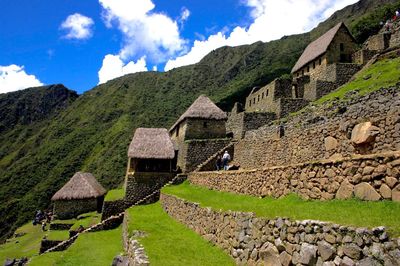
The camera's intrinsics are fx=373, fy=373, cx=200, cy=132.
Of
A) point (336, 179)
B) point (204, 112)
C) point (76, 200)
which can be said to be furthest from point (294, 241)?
point (76, 200)

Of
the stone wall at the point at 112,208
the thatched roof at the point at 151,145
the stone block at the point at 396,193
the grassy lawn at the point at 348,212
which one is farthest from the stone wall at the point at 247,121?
the stone block at the point at 396,193

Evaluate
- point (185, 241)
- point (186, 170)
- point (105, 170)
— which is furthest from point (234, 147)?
point (105, 170)

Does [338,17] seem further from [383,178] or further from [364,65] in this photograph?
[383,178]

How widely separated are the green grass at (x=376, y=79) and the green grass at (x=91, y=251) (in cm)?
1312

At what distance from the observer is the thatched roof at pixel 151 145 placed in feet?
82.0

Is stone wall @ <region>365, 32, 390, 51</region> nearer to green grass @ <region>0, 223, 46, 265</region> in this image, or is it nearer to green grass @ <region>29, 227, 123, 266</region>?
green grass @ <region>29, 227, 123, 266</region>

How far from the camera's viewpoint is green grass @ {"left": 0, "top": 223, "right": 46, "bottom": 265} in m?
23.0

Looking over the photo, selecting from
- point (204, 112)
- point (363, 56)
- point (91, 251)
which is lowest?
point (91, 251)

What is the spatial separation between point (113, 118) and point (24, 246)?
233 feet

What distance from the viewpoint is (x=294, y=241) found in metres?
5.76

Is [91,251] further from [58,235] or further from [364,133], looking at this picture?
[364,133]

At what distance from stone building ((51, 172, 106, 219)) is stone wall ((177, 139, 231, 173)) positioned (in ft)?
26.1

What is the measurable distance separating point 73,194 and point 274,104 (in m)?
16.1

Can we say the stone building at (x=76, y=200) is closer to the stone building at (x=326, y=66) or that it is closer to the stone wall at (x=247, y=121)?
the stone wall at (x=247, y=121)
